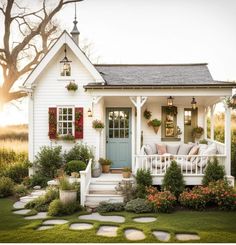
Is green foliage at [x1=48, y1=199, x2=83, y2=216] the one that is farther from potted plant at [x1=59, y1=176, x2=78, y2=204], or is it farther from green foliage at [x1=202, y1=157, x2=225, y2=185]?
green foliage at [x1=202, y1=157, x2=225, y2=185]

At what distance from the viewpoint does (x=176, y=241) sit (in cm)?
682

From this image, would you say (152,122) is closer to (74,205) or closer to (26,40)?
(74,205)

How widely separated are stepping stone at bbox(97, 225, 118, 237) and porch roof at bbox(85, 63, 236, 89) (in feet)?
14.8

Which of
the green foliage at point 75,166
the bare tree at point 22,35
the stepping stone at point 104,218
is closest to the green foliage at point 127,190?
the stepping stone at point 104,218

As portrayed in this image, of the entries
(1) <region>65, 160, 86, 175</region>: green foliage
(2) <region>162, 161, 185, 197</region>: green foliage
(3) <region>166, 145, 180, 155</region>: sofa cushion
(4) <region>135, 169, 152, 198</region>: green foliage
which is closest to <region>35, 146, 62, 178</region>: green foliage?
(1) <region>65, 160, 86, 175</region>: green foliage

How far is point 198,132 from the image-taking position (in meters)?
13.1

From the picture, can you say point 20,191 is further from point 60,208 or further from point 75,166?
point 60,208

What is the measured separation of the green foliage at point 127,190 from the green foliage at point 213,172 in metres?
2.02

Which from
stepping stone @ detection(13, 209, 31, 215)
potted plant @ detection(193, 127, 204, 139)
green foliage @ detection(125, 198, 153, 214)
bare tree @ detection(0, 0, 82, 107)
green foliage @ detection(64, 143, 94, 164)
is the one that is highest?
bare tree @ detection(0, 0, 82, 107)

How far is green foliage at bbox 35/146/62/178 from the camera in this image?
→ 1188 centimetres

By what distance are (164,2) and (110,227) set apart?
17.8 ft

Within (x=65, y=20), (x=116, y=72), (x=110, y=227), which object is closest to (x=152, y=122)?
(x=116, y=72)

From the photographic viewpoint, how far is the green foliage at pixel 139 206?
8.82m

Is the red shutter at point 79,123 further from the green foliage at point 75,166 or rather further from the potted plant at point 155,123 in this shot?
the potted plant at point 155,123
